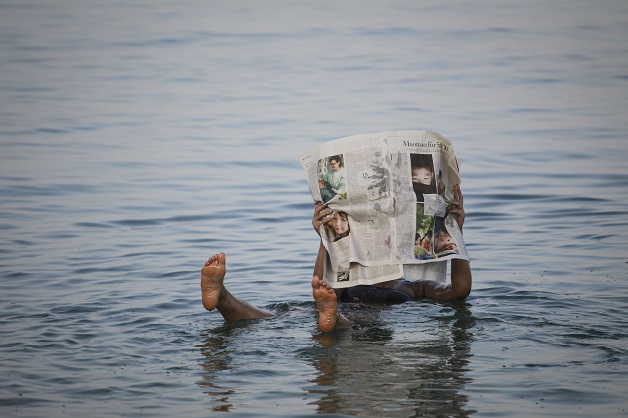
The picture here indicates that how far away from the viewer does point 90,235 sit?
7.85 meters

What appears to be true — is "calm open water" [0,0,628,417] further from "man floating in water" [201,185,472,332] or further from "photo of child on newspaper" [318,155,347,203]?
"photo of child on newspaper" [318,155,347,203]

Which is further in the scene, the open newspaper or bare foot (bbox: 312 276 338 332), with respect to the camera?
the open newspaper

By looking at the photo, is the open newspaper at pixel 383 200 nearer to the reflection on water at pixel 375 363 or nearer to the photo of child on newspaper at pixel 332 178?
the photo of child on newspaper at pixel 332 178

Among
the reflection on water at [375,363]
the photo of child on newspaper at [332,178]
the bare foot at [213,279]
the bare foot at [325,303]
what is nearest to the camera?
the reflection on water at [375,363]

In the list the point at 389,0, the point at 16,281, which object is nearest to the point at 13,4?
the point at 389,0

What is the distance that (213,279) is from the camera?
5039 mm

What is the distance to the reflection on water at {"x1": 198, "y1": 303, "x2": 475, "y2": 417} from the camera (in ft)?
13.6

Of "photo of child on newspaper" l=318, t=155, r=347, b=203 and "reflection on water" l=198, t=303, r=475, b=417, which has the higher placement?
"photo of child on newspaper" l=318, t=155, r=347, b=203

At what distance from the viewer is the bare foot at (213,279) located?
5023mm

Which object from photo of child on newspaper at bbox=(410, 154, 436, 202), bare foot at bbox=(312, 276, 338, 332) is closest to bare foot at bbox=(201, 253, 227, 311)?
bare foot at bbox=(312, 276, 338, 332)

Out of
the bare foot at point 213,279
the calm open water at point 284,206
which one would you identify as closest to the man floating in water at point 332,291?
the bare foot at point 213,279

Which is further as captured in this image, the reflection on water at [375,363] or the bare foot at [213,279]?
the bare foot at [213,279]

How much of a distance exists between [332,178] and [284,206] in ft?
11.2

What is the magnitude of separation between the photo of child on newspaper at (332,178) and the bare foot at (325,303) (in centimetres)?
70
